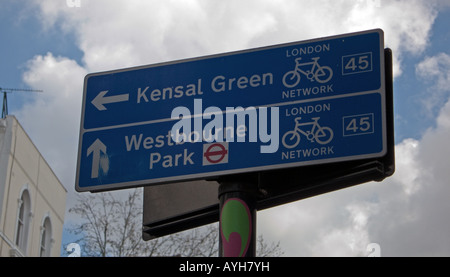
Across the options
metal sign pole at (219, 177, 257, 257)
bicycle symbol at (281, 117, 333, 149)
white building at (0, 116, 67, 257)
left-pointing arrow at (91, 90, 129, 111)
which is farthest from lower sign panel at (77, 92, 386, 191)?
white building at (0, 116, 67, 257)

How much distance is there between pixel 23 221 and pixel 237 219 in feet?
69.2

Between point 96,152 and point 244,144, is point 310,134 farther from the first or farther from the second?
point 96,152

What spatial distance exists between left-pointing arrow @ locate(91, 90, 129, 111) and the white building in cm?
1796

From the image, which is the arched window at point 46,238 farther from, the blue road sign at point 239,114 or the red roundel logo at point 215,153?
the red roundel logo at point 215,153

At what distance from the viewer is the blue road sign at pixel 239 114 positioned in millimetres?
4938

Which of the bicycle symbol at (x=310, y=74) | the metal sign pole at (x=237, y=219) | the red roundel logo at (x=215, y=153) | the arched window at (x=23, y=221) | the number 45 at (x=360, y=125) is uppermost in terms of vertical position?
the arched window at (x=23, y=221)

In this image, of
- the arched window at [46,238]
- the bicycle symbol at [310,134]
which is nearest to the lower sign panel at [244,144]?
the bicycle symbol at [310,134]

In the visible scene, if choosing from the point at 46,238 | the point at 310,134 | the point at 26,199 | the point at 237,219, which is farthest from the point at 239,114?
the point at 46,238

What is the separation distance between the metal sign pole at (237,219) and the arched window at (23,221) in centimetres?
2044

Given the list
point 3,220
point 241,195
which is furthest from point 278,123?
point 3,220
